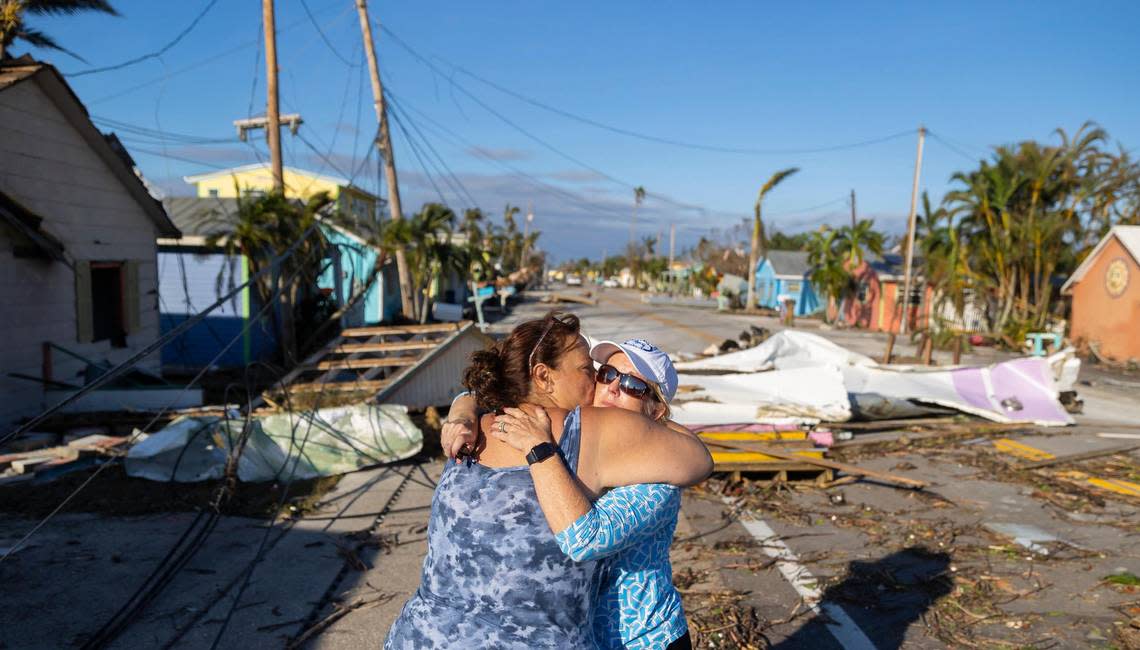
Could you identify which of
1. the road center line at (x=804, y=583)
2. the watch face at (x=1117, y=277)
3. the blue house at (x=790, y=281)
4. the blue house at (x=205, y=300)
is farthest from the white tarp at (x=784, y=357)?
the blue house at (x=790, y=281)

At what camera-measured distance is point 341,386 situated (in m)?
9.24

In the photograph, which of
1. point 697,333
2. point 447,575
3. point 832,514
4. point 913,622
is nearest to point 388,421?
point 832,514

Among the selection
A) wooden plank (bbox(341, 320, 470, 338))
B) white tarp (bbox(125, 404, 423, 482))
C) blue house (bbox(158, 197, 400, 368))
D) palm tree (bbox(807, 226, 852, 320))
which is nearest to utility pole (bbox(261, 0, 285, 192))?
blue house (bbox(158, 197, 400, 368))

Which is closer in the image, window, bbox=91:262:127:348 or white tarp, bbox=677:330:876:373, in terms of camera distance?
window, bbox=91:262:127:348

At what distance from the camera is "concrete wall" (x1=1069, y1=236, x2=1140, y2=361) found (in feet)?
72.7

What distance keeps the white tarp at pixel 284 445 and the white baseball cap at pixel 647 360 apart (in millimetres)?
5618

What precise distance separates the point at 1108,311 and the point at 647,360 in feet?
88.4

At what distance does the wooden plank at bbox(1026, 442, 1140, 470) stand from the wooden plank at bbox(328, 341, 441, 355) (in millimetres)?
7588

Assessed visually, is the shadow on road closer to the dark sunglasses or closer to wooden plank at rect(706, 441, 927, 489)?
wooden plank at rect(706, 441, 927, 489)

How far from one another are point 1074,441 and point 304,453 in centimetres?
1001

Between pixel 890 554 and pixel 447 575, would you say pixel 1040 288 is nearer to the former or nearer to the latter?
pixel 890 554

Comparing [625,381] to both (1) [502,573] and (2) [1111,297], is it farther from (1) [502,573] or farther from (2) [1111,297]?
(2) [1111,297]

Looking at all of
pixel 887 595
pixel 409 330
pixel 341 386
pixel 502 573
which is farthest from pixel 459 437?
pixel 409 330

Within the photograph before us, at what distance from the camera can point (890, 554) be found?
5582 millimetres
